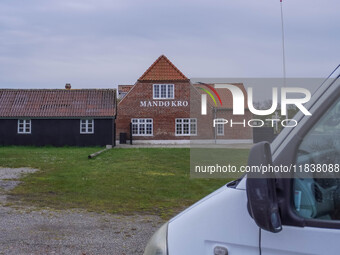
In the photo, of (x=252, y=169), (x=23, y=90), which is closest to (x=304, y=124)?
(x=252, y=169)

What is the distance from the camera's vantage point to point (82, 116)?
3934 cm

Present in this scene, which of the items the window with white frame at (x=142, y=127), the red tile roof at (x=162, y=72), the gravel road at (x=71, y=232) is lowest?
the gravel road at (x=71, y=232)

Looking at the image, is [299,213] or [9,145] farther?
[9,145]

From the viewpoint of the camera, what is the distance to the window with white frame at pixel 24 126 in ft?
131

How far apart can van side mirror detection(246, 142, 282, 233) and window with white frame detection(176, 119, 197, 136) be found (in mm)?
43401

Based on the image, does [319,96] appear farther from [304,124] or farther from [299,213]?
[299,213]

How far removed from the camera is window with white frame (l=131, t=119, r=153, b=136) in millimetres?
45719

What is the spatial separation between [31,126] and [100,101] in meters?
6.27

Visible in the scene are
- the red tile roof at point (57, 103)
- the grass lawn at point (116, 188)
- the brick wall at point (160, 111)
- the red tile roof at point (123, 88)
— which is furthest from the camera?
the red tile roof at point (123, 88)

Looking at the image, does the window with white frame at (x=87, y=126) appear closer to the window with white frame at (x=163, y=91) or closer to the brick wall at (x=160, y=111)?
the brick wall at (x=160, y=111)

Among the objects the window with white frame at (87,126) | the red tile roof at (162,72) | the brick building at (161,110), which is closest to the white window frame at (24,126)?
the window with white frame at (87,126)

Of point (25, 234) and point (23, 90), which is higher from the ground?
point (23, 90)

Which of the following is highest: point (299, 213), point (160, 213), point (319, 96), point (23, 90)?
point (23, 90)

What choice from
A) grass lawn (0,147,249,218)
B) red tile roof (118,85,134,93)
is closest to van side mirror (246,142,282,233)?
grass lawn (0,147,249,218)
